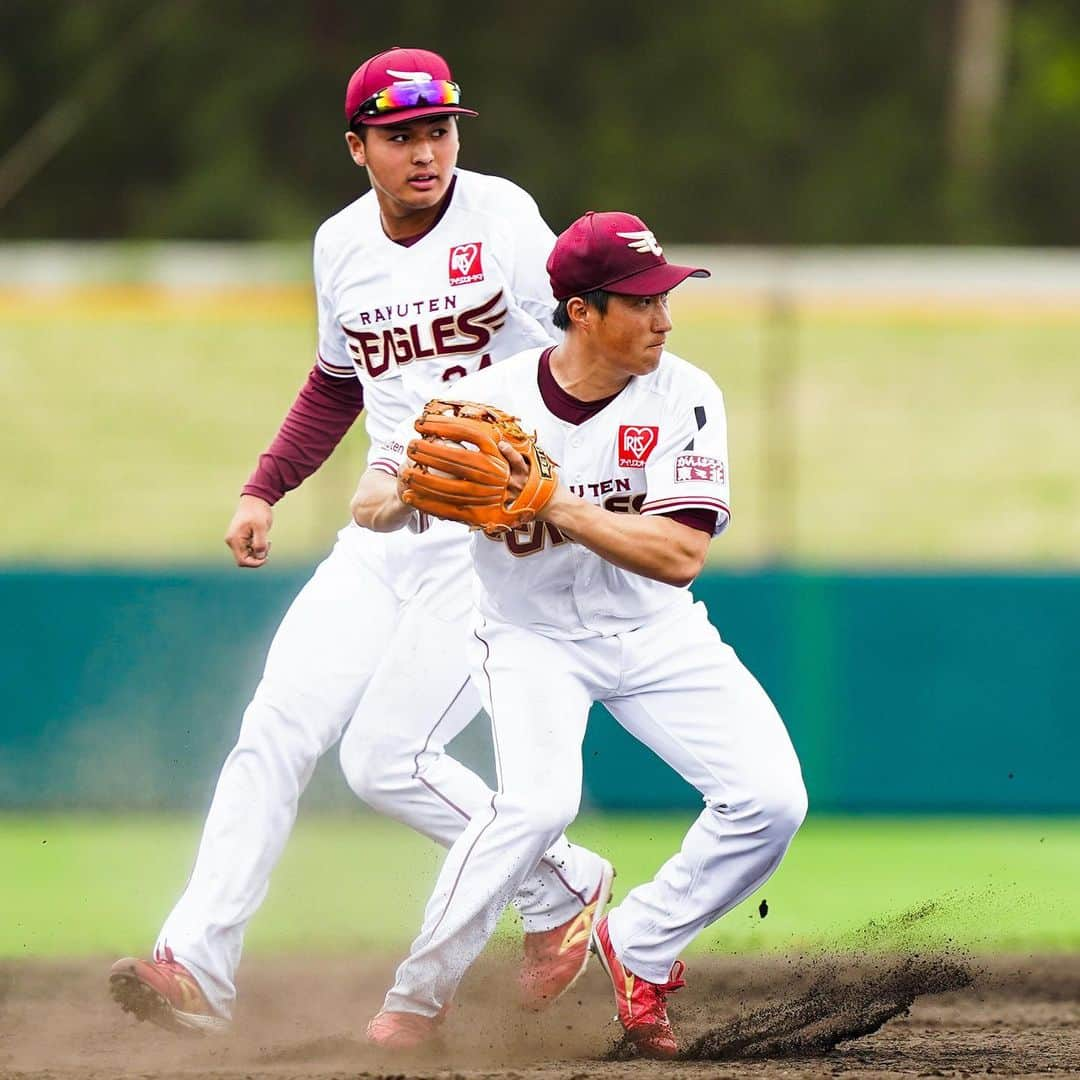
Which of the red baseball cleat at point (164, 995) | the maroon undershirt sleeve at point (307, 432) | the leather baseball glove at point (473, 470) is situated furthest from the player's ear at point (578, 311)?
the red baseball cleat at point (164, 995)

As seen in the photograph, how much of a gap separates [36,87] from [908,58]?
41.0ft

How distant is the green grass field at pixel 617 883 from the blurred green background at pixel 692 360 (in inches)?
1.2

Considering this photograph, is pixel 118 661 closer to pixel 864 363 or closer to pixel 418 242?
pixel 418 242

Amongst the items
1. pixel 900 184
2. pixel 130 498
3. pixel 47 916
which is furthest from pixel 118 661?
pixel 900 184

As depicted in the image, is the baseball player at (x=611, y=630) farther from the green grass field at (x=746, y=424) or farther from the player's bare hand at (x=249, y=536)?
the green grass field at (x=746, y=424)

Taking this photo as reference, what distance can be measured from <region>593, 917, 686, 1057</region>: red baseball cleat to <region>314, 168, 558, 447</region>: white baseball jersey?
161 cm

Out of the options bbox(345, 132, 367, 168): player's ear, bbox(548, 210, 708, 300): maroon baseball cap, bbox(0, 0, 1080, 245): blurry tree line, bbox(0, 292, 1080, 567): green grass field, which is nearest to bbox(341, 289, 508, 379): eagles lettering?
→ bbox(345, 132, 367, 168): player's ear

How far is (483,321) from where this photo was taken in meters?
Result: 5.35

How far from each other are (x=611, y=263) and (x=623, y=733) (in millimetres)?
4735

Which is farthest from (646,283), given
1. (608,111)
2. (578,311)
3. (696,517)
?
(608,111)

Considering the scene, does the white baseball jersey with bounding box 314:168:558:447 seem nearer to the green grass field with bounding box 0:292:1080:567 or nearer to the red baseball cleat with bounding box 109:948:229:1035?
the red baseball cleat with bounding box 109:948:229:1035

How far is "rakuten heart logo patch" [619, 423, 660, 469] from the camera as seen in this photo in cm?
481

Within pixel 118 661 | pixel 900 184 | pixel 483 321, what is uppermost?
pixel 900 184

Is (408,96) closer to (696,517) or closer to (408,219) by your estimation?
(408,219)
